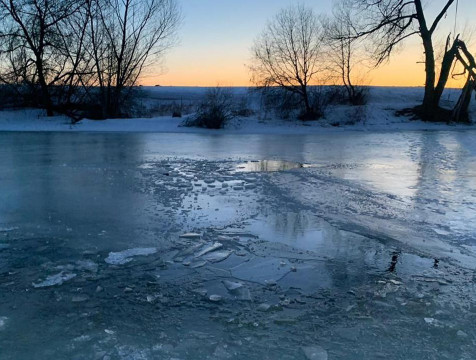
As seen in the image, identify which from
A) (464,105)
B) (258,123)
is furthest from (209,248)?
(464,105)

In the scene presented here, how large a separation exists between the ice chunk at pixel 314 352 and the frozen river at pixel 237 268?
12 millimetres

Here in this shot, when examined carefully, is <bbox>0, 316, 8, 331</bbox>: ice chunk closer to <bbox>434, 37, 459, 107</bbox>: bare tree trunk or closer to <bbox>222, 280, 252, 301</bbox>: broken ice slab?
<bbox>222, 280, 252, 301</bbox>: broken ice slab

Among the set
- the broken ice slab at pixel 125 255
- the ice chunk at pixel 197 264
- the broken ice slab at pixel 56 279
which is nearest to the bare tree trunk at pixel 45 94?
the broken ice slab at pixel 125 255

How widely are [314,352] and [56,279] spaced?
7.61 ft

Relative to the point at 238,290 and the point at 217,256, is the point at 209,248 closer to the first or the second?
the point at 217,256

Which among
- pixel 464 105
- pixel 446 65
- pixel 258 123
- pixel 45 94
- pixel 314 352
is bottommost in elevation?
pixel 314 352

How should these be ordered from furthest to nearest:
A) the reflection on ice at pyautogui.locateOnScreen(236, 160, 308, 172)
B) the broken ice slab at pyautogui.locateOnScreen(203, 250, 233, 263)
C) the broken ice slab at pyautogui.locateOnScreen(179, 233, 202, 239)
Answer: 1. the reflection on ice at pyautogui.locateOnScreen(236, 160, 308, 172)
2. the broken ice slab at pyautogui.locateOnScreen(179, 233, 202, 239)
3. the broken ice slab at pyautogui.locateOnScreen(203, 250, 233, 263)

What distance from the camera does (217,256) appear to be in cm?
430

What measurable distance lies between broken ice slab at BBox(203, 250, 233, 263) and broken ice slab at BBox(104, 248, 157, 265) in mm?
575

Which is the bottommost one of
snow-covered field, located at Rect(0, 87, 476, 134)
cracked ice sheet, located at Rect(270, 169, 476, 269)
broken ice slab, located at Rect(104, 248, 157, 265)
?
broken ice slab, located at Rect(104, 248, 157, 265)

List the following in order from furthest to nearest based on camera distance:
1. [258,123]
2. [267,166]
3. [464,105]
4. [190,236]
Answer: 1. [464,105]
2. [258,123]
3. [267,166]
4. [190,236]

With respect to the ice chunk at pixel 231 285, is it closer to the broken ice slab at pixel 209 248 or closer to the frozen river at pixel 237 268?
the frozen river at pixel 237 268

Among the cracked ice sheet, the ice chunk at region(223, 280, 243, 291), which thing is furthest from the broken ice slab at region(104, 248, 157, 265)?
the cracked ice sheet

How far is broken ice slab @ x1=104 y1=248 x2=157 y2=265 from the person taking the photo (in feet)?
13.5
